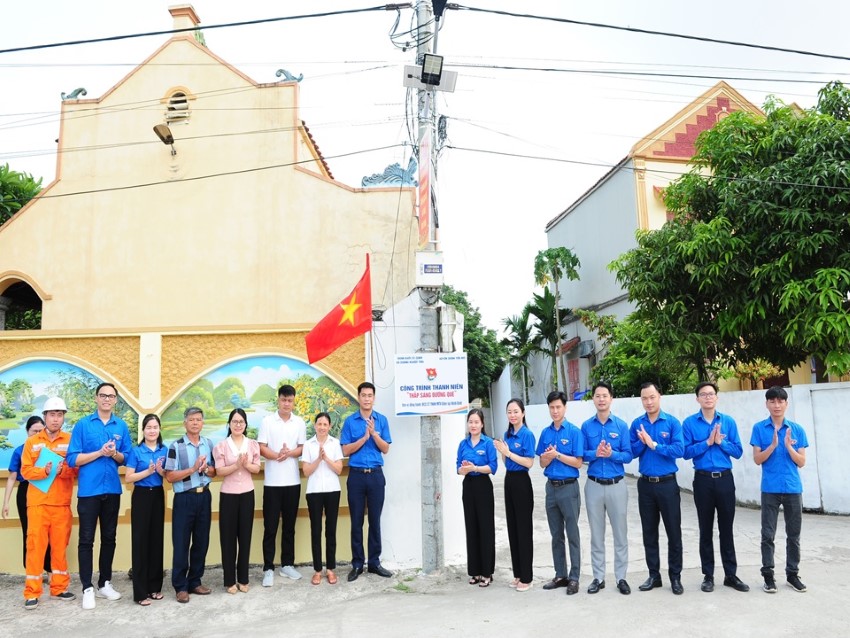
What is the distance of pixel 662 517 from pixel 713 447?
739mm

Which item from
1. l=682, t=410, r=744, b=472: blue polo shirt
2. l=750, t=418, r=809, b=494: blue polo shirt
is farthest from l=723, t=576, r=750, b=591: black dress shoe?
l=682, t=410, r=744, b=472: blue polo shirt

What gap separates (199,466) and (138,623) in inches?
52.7

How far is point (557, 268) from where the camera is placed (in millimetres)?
24953

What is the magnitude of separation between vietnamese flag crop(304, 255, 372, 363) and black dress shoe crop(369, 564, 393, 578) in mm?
2158

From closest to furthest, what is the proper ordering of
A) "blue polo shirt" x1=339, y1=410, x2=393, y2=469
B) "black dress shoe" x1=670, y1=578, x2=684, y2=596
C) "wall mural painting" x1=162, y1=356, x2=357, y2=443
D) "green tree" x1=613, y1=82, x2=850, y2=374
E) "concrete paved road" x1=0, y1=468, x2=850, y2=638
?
"concrete paved road" x1=0, y1=468, x2=850, y2=638 < "black dress shoe" x1=670, y1=578, x2=684, y2=596 < "blue polo shirt" x1=339, y1=410, x2=393, y2=469 < "wall mural painting" x1=162, y1=356, x2=357, y2=443 < "green tree" x1=613, y1=82, x2=850, y2=374

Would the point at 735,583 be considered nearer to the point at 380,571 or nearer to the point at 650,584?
the point at 650,584

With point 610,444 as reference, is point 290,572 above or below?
below

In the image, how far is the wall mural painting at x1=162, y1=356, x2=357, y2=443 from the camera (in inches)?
298

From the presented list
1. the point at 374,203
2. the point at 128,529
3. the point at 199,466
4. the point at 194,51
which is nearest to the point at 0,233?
the point at 194,51

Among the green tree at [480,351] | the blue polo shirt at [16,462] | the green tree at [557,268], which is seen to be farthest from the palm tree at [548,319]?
the blue polo shirt at [16,462]

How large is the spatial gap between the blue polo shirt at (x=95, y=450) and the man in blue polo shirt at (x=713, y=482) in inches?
201

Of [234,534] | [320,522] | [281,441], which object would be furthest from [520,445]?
[234,534]

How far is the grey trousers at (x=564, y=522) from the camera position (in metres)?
6.05

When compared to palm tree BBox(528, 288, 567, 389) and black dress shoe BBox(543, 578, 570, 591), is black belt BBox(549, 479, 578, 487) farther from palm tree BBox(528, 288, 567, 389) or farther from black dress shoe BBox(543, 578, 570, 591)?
palm tree BBox(528, 288, 567, 389)
